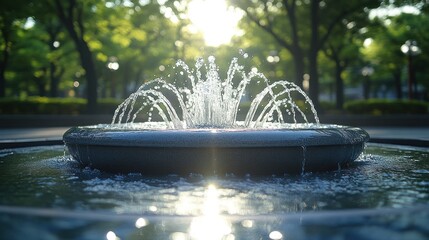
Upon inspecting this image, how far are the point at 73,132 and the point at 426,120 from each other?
62.3ft

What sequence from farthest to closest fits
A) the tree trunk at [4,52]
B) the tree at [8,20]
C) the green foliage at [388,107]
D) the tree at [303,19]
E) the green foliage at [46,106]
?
the tree trunk at [4,52], the green foliage at [388,107], the green foliage at [46,106], the tree at [303,19], the tree at [8,20]

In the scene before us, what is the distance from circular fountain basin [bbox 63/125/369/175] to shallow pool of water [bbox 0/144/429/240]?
0.18 m

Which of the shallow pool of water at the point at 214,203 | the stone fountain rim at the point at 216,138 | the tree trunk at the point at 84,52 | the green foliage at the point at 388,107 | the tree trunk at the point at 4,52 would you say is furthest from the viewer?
the tree trunk at the point at 4,52

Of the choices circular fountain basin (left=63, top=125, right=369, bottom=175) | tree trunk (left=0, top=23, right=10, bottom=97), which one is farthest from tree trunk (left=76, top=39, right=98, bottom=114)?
circular fountain basin (left=63, top=125, right=369, bottom=175)

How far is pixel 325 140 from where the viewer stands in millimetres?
6660

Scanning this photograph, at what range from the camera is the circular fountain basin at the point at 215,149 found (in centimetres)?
630

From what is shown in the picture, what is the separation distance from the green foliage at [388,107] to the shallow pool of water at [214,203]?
1764cm

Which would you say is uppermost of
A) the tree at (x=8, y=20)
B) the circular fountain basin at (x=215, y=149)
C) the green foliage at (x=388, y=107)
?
the tree at (x=8, y=20)

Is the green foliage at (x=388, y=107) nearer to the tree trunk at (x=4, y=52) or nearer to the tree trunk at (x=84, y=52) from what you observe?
the tree trunk at (x=84, y=52)

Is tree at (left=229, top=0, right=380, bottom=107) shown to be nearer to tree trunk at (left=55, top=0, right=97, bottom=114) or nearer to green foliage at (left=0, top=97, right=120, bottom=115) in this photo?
tree trunk at (left=55, top=0, right=97, bottom=114)

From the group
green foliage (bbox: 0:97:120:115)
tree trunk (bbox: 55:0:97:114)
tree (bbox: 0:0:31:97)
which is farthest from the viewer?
green foliage (bbox: 0:97:120:115)

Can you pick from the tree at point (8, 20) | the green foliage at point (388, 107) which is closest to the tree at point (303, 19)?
the green foliage at point (388, 107)

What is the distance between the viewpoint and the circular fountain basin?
630 cm

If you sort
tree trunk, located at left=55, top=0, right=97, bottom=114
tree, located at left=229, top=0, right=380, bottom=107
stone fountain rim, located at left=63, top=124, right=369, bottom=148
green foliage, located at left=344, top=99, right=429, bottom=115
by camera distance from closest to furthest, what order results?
stone fountain rim, located at left=63, top=124, right=369, bottom=148, tree trunk, located at left=55, top=0, right=97, bottom=114, tree, located at left=229, top=0, right=380, bottom=107, green foliage, located at left=344, top=99, right=429, bottom=115
